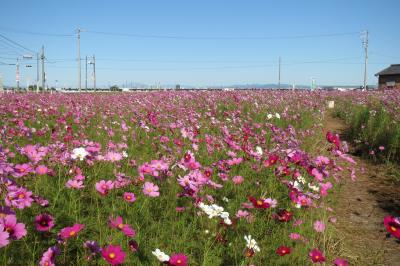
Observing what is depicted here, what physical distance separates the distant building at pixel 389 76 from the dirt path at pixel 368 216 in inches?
1915

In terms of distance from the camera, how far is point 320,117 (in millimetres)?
9992

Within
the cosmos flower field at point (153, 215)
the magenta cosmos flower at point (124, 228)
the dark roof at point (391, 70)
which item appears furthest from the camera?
the dark roof at point (391, 70)

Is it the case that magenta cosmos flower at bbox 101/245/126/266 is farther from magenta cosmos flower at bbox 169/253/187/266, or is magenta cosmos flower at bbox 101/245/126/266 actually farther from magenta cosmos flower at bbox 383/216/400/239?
magenta cosmos flower at bbox 383/216/400/239

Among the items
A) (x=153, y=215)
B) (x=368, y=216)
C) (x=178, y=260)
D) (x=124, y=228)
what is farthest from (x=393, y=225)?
(x=368, y=216)

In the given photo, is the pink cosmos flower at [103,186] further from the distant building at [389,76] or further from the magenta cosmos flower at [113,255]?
the distant building at [389,76]

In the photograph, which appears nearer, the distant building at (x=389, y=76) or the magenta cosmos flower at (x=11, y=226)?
the magenta cosmos flower at (x=11, y=226)

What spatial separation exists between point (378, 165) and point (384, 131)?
1.43m

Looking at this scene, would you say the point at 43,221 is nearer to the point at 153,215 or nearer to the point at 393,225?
the point at 153,215

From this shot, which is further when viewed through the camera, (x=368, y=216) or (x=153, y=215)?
(x=368, y=216)

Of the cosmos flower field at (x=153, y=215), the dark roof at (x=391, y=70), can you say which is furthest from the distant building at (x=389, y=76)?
the cosmos flower field at (x=153, y=215)

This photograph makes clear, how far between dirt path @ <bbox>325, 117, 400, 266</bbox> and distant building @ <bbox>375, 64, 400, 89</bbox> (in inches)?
1915

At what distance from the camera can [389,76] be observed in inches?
1996

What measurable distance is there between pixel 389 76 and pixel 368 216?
53679mm

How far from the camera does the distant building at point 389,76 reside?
48.8 meters
